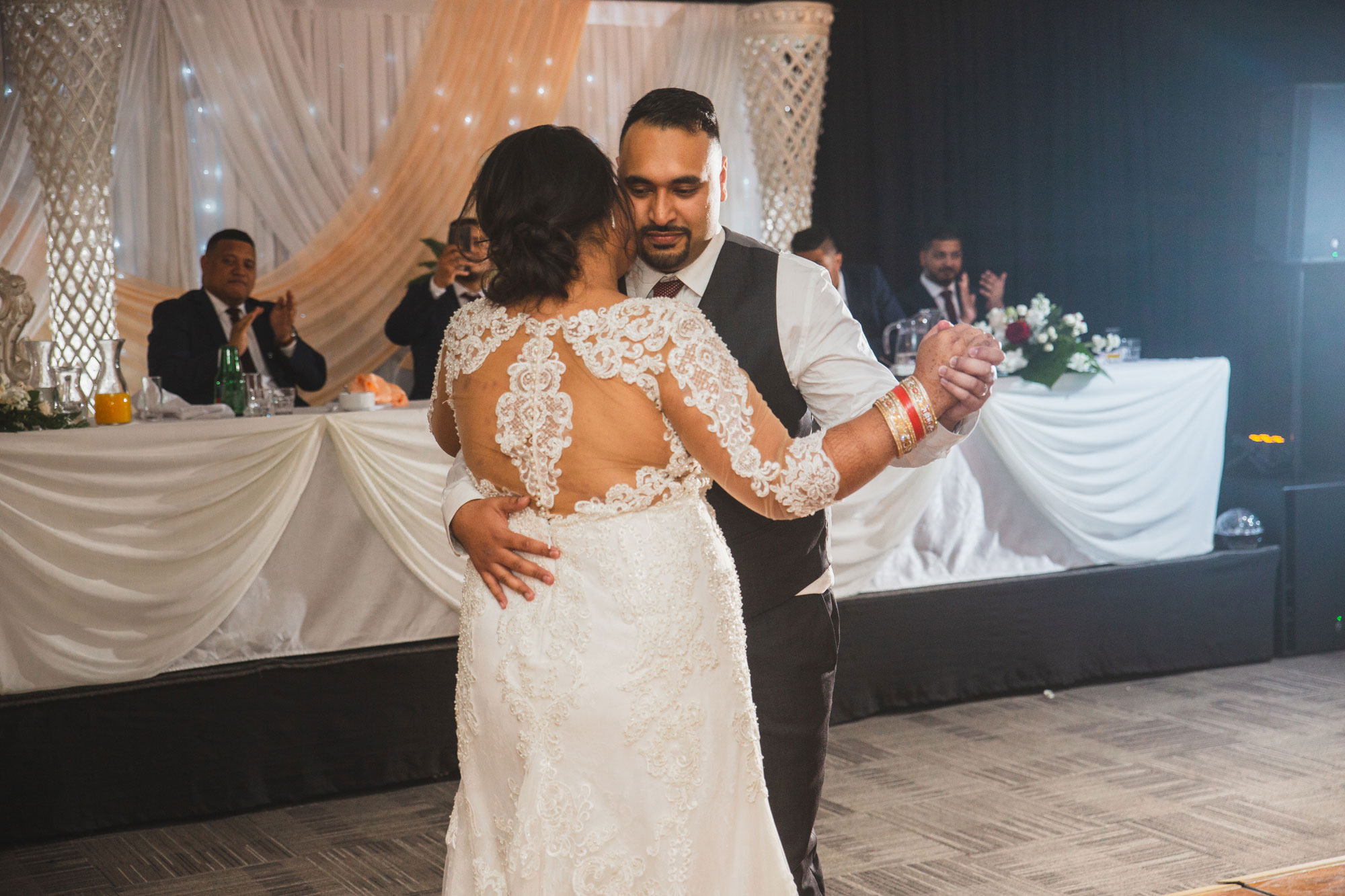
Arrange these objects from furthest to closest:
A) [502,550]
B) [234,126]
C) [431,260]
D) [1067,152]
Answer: [1067,152] < [431,260] < [234,126] < [502,550]

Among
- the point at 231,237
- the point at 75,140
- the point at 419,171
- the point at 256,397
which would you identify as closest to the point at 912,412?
the point at 256,397

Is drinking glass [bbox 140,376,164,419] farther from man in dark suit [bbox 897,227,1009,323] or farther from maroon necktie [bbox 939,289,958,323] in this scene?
maroon necktie [bbox 939,289,958,323]

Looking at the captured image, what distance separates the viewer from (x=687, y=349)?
1.58 m

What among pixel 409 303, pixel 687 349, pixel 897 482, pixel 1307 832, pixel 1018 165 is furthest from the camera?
pixel 1018 165

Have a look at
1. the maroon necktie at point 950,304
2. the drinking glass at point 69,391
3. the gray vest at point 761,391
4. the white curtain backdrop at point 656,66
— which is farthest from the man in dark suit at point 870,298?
the gray vest at point 761,391

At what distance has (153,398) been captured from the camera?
3842mm

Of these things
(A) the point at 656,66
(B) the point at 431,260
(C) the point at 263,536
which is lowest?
(C) the point at 263,536

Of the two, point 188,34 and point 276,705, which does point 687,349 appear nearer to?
point 276,705

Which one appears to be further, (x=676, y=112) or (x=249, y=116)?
(x=249, y=116)

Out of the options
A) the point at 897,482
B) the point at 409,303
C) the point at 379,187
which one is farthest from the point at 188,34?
the point at 897,482

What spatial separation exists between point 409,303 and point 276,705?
2353 millimetres

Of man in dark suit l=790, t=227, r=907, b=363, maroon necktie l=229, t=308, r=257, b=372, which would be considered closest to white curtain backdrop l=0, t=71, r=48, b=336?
maroon necktie l=229, t=308, r=257, b=372

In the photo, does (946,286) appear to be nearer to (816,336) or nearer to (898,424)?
(816,336)

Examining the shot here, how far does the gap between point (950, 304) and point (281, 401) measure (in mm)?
3695
